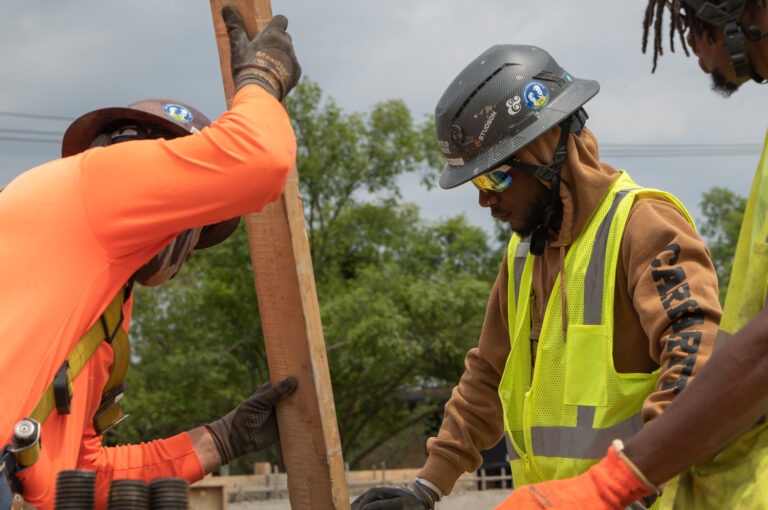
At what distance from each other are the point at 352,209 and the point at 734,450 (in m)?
28.2

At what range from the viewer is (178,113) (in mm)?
3377

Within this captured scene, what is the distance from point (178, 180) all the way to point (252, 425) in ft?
4.18

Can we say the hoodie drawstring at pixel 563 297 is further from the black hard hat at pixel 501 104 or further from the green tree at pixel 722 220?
the green tree at pixel 722 220

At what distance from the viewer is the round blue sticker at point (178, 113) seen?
334 centimetres

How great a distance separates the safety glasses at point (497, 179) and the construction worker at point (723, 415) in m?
1.44

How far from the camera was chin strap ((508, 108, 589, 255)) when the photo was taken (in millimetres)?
3758

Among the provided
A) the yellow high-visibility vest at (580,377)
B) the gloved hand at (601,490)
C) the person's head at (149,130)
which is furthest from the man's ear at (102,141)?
the gloved hand at (601,490)

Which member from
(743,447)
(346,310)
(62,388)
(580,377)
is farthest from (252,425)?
(346,310)

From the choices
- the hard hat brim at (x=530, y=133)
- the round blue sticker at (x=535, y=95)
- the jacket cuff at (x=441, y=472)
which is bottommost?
the jacket cuff at (x=441, y=472)

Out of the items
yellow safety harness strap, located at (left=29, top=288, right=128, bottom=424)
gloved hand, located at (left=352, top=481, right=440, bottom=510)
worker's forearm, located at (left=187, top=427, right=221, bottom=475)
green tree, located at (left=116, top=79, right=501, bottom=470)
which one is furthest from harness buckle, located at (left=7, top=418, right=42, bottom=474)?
green tree, located at (left=116, top=79, right=501, bottom=470)

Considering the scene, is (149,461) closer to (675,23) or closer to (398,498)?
(398,498)

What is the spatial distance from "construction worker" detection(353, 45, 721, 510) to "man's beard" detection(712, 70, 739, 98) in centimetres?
75

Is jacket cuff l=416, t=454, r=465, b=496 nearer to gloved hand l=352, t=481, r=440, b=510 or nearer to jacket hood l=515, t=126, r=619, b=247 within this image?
gloved hand l=352, t=481, r=440, b=510

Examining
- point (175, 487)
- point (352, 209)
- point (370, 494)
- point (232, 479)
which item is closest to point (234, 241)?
point (352, 209)
